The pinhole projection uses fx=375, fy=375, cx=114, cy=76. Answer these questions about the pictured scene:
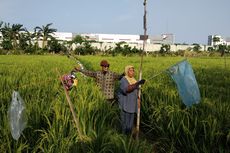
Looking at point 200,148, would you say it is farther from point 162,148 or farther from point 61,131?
point 61,131

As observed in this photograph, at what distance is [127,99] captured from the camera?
15.4ft

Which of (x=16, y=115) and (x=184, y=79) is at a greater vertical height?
(x=184, y=79)

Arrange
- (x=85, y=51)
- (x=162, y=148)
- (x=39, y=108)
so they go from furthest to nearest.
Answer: (x=85, y=51) < (x=39, y=108) < (x=162, y=148)

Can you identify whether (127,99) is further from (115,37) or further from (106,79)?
(115,37)

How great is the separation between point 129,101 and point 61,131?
117 cm

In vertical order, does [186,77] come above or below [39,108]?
above

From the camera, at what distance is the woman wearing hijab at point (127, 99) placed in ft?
15.2

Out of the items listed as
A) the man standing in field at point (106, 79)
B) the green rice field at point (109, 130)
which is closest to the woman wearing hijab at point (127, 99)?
Answer: the green rice field at point (109, 130)

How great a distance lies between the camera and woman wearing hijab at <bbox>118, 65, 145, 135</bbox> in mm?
4633

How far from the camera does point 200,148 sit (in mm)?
3902

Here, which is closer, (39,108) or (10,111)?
(10,111)

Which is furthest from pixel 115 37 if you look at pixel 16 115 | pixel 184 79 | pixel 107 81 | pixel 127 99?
pixel 16 115

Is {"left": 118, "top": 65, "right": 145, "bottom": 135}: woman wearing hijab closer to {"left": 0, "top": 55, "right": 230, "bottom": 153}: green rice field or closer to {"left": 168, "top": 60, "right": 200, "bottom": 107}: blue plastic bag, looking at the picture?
{"left": 0, "top": 55, "right": 230, "bottom": 153}: green rice field

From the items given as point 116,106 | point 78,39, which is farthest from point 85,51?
point 116,106
